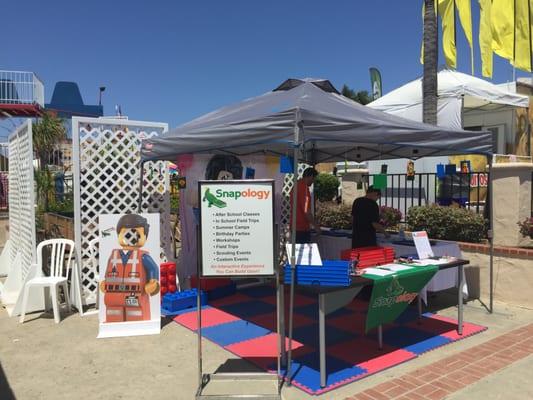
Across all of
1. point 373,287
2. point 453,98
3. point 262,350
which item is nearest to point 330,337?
point 262,350

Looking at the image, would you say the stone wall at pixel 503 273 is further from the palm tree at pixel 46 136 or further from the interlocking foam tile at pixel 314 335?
the palm tree at pixel 46 136

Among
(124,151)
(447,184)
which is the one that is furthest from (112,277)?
(447,184)

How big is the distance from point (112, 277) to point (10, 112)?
1630 cm

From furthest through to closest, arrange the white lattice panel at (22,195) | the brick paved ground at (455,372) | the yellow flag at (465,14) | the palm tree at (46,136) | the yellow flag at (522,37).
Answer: the palm tree at (46,136) < the yellow flag at (522,37) < the yellow flag at (465,14) < the white lattice panel at (22,195) < the brick paved ground at (455,372)

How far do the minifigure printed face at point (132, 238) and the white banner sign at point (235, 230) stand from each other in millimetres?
1823

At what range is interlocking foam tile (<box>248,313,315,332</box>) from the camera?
4.97 m

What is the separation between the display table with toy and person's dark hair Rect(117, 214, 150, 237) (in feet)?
6.63

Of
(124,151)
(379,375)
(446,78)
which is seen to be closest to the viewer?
(379,375)

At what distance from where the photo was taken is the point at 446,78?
34.2ft

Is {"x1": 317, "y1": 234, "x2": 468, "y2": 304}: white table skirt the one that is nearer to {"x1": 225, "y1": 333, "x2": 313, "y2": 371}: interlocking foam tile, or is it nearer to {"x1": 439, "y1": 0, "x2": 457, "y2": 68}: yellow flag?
{"x1": 225, "y1": 333, "x2": 313, "y2": 371}: interlocking foam tile

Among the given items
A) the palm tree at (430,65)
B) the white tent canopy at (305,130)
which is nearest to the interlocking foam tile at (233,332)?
the white tent canopy at (305,130)

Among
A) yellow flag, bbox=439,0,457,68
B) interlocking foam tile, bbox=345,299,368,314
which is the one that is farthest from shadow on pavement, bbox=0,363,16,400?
yellow flag, bbox=439,0,457,68

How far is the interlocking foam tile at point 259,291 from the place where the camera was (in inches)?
249

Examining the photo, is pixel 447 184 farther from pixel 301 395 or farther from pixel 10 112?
pixel 10 112
